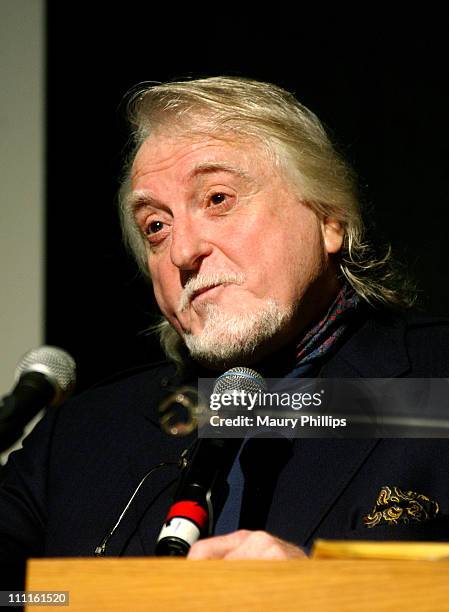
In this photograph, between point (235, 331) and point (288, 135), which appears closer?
point (235, 331)

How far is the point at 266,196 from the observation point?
1.91 meters

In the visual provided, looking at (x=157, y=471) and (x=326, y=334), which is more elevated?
(x=326, y=334)

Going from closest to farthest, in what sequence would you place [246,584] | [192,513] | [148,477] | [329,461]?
[246,584]
[192,513]
[329,461]
[148,477]

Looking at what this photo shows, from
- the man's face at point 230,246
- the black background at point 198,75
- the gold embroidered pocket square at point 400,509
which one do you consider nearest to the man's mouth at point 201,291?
the man's face at point 230,246

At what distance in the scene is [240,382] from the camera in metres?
1.47

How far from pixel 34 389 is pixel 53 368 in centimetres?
4

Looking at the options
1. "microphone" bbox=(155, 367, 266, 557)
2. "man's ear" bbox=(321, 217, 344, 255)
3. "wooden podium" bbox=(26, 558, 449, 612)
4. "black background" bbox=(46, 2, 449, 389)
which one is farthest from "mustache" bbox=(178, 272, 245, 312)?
"wooden podium" bbox=(26, 558, 449, 612)

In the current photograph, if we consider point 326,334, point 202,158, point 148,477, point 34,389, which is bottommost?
point 148,477

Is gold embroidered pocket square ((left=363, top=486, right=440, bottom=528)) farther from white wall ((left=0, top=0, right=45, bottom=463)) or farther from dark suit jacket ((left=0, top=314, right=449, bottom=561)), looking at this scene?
white wall ((left=0, top=0, right=45, bottom=463))

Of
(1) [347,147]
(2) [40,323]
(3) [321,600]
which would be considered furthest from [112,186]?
(3) [321,600]

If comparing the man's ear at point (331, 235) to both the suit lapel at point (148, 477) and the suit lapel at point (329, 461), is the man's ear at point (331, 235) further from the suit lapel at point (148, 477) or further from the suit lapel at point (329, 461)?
the suit lapel at point (148, 477)

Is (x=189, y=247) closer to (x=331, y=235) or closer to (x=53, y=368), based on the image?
(x=331, y=235)

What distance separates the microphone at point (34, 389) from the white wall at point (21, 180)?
1.21 m

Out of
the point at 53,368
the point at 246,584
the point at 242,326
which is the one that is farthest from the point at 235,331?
the point at 246,584
